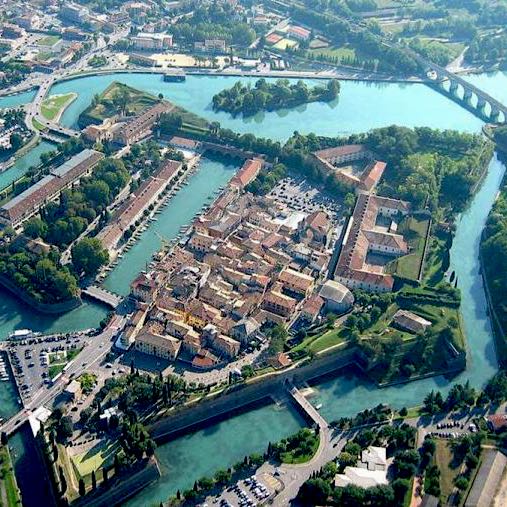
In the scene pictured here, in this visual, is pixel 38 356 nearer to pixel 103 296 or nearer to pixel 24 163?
pixel 103 296

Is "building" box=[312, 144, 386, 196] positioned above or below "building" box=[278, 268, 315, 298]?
above

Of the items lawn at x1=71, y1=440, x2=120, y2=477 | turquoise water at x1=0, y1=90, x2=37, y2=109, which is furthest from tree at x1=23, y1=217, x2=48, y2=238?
turquoise water at x1=0, y1=90, x2=37, y2=109

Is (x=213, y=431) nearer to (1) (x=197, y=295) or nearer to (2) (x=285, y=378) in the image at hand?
(2) (x=285, y=378)

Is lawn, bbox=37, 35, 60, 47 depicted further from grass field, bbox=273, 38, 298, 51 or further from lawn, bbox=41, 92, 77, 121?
grass field, bbox=273, 38, 298, 51

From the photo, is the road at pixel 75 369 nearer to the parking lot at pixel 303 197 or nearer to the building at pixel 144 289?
the building at pixel 144 289

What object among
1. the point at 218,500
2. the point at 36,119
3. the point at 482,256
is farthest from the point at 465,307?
the point at 36,119

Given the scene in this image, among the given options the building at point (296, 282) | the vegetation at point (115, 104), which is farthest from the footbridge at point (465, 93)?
the building at point (296, 282)
